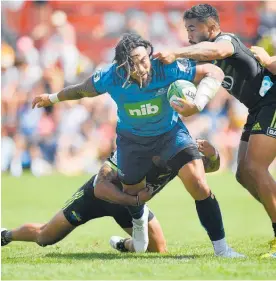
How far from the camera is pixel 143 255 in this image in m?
8.91

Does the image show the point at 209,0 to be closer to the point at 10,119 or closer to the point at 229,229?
the point at 10,119

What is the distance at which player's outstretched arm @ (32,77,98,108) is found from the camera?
8906 millimetres

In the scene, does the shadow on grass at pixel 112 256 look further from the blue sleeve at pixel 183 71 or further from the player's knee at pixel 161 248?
the blue sleeve at pixel 183 71

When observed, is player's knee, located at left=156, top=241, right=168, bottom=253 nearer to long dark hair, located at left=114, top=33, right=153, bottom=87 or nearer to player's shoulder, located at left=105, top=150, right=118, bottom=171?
player's shoulder, located at left=105, top=150, right=118, bottom=171

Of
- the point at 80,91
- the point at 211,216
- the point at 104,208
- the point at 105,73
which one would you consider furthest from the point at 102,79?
the point at 211,216

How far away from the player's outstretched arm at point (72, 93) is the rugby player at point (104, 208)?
2.68ft

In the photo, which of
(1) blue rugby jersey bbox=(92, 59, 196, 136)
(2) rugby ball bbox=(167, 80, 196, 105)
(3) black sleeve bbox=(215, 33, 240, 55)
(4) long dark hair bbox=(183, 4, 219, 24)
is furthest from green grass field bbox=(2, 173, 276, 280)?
(4) long dark hair bbox=(183, 4, 219, 24)

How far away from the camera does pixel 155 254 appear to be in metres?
9.02

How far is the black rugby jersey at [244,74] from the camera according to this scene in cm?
900

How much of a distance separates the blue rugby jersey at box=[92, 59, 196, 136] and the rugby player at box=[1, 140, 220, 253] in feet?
1.41

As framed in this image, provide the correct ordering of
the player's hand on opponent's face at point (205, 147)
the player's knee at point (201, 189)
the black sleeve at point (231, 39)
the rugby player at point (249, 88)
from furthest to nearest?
the player's hand on opponent's face at point (205, 147), the black sleeve at point (231, 39), the rugby player at point (249, 88), the player's knee at point (201, 189)

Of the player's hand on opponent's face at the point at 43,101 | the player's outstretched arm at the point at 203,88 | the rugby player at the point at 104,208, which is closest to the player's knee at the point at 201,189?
the rugby player at the point at 104,208

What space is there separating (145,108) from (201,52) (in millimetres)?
830

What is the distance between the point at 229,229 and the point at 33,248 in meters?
3.55
